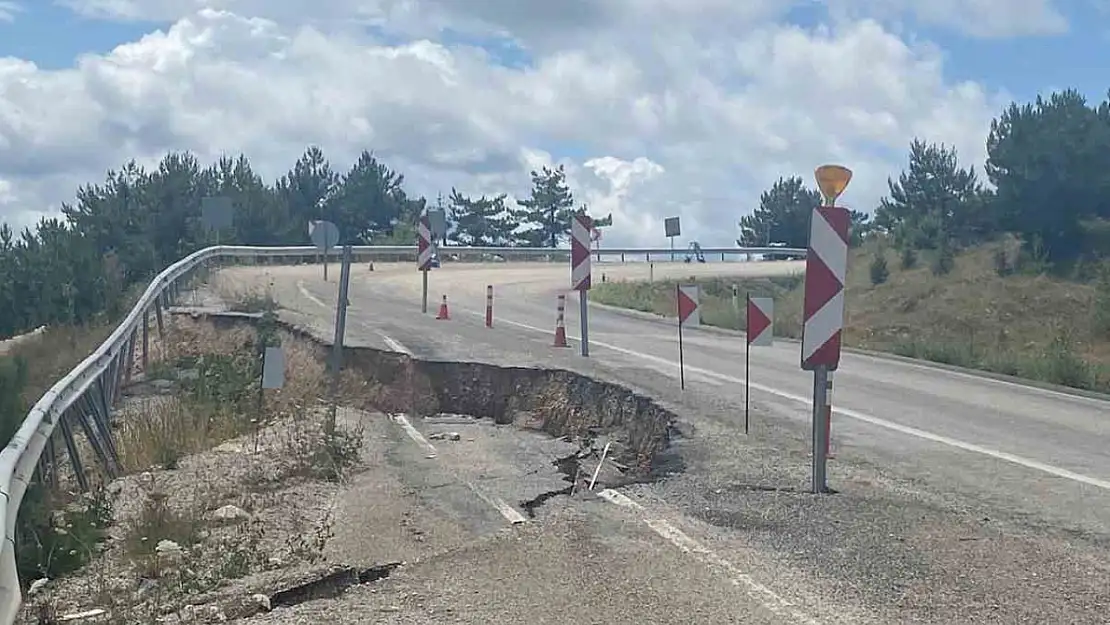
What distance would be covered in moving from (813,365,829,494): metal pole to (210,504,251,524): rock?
4232mm

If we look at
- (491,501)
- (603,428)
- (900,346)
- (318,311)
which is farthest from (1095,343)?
(491,501)

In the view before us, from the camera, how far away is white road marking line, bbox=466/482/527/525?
976 centimetres

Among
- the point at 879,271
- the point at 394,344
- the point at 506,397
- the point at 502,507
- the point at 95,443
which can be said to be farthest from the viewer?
the point at 879,271

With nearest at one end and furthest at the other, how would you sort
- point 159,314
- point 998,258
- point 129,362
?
point 129,362 < point 159,314 < point 998,258

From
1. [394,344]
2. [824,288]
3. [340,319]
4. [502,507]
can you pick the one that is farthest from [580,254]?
[824,288]

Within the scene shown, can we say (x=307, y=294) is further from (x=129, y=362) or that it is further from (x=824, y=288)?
(x=824, y=288)

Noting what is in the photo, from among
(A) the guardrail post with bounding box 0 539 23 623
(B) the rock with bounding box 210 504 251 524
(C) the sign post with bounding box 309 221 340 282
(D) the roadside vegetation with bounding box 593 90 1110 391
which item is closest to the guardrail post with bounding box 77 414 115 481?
(B) the rock with bounding box 210 504 251 524

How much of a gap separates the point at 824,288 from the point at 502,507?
2.96 m

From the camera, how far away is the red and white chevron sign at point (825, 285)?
970 cm

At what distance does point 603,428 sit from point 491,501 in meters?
4.99

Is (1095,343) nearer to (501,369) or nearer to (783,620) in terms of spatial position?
(501,369)

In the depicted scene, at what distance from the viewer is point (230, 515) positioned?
10008 mm

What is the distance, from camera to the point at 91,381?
1177 centimetres

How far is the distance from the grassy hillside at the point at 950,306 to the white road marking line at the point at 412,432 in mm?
11665
